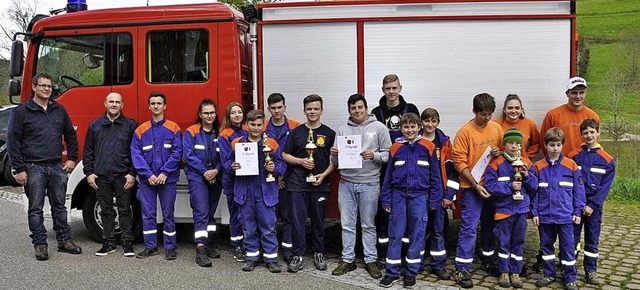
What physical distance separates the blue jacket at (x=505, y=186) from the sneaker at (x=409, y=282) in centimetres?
99

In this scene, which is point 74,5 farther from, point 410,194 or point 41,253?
point 410,194

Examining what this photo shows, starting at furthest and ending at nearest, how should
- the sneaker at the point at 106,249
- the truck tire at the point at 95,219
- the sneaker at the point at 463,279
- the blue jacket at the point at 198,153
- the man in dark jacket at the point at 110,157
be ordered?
the truck tire at the point at 95,219 → the sneaker at the point at 106,249 → the man in dark jacket at the point at 110,157 → the blue jacket at the point at 198,153 → the sneaker at the point at 463,279

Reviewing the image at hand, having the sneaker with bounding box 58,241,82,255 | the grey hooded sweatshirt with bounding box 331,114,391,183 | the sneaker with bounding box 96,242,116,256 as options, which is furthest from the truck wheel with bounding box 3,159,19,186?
the grey hooded sweatshirt with bounding box 331,114,391,183

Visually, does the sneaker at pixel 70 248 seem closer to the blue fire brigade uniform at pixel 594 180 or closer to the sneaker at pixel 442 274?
the sneaker at pixel 442 274

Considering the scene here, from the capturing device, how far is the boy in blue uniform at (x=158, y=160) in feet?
18.3

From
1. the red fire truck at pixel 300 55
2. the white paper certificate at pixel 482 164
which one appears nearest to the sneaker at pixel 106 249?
the red fire truck at pixel 300 55

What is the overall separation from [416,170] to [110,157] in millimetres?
3133

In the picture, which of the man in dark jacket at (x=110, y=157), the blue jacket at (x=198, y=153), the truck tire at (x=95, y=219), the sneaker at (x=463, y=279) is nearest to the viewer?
the sneaker at (x=463, y=279)

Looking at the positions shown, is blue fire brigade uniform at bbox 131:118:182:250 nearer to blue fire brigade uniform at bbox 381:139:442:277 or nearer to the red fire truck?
the red fire truck

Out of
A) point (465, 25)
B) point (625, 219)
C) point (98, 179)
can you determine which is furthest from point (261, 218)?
point (625, 219)

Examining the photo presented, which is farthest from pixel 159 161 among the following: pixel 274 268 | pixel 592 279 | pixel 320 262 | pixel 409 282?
pixel 592 279

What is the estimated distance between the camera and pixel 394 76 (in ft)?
17.0

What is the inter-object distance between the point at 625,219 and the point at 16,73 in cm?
816

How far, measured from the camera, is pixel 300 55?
5.58 m
